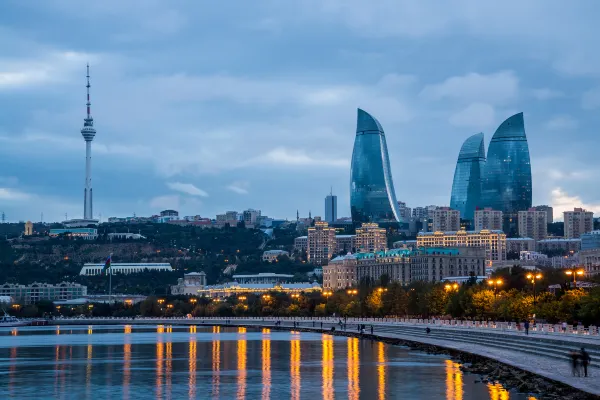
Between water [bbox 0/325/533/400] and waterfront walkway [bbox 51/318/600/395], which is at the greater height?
waterfront walkway [bbox 51/318/600/395]

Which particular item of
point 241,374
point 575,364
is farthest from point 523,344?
point 575,364

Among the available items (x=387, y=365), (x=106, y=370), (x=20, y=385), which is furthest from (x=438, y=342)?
(x=20, y=385)

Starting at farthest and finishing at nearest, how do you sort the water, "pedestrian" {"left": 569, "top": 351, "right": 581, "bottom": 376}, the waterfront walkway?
the water
the waterfront walkway
"pedestrian" {"left": 569, "top": 351, "right": 581, "bottom": 376}

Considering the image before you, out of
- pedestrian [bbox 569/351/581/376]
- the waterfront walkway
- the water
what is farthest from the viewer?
the water

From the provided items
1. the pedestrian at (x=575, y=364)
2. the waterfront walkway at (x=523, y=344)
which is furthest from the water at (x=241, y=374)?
the pedestrian at (x=575, y=364)

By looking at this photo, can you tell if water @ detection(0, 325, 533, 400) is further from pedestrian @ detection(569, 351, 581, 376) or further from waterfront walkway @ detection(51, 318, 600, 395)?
pedestrian @ detection(569, 351, 581, 376)

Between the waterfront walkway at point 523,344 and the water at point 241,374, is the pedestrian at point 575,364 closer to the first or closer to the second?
the waterfront walkway at point 523,344

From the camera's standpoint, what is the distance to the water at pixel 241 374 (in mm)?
56062

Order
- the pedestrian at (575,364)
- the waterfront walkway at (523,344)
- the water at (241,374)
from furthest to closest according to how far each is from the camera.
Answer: the water at (241,374), the waterfront walkway at (523,344), the pedestrian at (575,364)

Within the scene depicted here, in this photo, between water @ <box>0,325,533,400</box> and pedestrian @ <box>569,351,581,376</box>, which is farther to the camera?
water @ <box>0,325,533,400</box>

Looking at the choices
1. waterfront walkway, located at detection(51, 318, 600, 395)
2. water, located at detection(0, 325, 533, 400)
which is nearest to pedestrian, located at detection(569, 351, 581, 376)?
waterfront walkway, located at detection(51, 318, 600, 395)

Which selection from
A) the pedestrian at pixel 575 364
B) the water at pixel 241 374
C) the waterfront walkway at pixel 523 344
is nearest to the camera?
the pedestrian at pixel 575 364

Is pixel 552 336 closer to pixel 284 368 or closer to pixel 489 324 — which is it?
pixel 284 368

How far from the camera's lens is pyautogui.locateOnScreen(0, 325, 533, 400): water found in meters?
56.1
